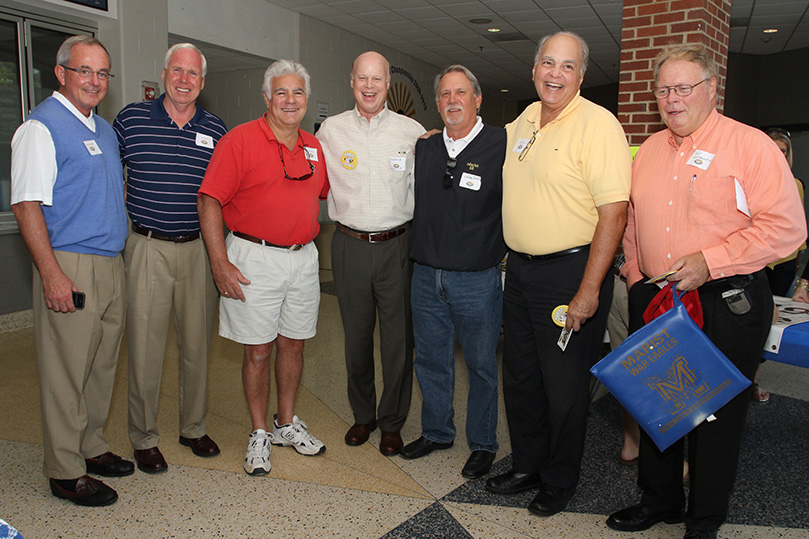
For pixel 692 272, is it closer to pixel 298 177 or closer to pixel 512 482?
pixel 512 482

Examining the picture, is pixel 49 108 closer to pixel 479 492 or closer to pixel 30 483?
pixel 30 483

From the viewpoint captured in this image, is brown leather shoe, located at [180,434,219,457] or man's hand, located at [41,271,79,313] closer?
man's hand, located at [41,271,79,313]

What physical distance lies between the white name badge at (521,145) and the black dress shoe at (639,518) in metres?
1.47

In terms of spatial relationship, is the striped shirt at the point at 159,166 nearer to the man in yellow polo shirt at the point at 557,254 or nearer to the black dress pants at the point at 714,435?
the man in yellow polo shirt at the point at 557,254

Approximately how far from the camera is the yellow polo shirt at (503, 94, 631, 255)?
2105 mm

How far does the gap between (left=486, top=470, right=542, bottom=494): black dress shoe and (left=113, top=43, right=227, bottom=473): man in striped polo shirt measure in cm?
147

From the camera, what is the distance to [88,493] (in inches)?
94.8

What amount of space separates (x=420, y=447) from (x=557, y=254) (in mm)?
1222

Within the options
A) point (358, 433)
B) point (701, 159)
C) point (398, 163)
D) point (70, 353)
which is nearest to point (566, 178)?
point (701, 159)

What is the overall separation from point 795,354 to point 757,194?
91 centimetres

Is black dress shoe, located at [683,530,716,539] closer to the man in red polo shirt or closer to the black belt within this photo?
the black belt

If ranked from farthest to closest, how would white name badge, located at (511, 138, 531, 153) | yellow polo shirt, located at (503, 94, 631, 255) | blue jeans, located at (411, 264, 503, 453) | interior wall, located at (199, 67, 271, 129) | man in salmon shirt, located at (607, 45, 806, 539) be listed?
interior wall, located at (199, 67, 271, 129) → blue jeans, located at (411, 264, 503, 453) → white name badge, located at (511, 138, 531, 153) → yellow polo shirt, located at (503, 94, 631, 255) → man in salmon shirt, located at (607, 45, 806, 539)

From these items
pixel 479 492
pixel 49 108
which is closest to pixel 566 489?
pixel 479 492

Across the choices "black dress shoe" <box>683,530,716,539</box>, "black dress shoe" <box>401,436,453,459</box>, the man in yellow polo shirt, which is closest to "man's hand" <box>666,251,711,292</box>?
the man in yellow polo shirt
